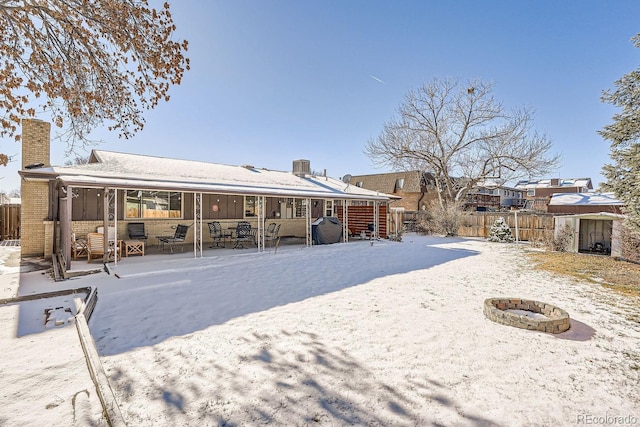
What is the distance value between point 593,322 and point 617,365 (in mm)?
1615

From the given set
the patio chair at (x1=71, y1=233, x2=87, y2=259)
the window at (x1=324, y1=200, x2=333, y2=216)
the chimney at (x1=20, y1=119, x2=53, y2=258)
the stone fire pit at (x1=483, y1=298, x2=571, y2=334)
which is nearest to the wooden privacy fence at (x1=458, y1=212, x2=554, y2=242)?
the window at (x1=324, y1=200, x2=333, y2=216)

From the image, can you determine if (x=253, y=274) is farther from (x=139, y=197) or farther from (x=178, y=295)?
(x=139, y=197)

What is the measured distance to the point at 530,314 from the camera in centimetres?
542

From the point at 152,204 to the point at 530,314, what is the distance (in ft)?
40.0

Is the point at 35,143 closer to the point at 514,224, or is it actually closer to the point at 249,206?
the point at 249,206

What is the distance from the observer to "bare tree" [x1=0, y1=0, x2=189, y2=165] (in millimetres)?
4715

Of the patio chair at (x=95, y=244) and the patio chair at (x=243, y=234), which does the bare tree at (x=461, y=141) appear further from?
the patio chair at (x=95, y=244)

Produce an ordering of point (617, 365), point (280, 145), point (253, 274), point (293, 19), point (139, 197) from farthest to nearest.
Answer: point (280, 145)
point (139, 197)
point (293, 19)
point (253, 274)
point (617, 365)

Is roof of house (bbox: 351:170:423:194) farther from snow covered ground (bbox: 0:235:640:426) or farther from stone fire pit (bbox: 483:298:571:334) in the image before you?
stone fire pit (bbox: 483:298:571:334)

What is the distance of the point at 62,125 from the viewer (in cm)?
566

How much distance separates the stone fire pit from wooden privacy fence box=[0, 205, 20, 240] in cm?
1994

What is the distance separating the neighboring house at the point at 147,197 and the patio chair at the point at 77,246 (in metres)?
0.34

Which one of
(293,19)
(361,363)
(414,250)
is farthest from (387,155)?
(361,363)

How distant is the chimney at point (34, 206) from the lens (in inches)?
372
